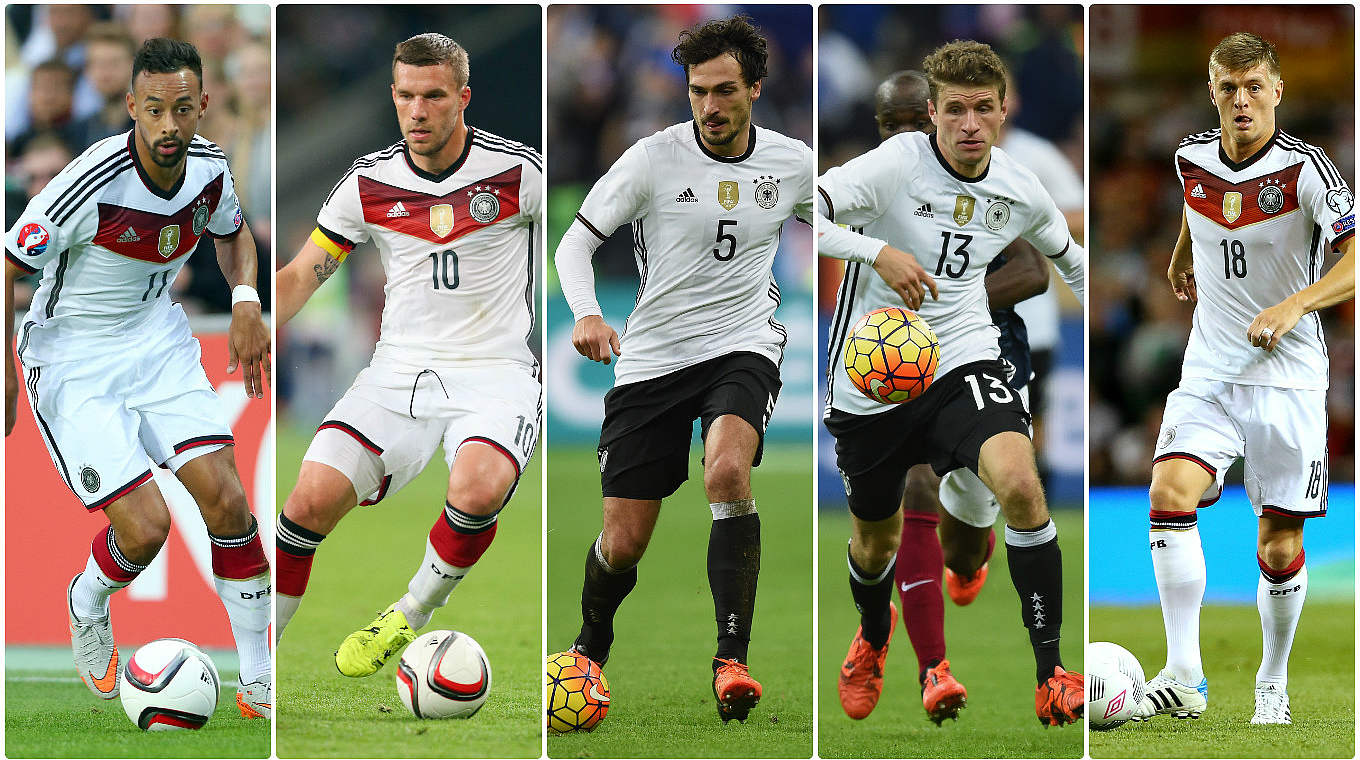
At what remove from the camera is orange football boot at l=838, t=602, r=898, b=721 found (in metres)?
4.74

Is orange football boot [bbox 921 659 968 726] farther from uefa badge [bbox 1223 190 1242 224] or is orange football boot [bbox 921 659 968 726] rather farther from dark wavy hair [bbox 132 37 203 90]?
dark wavy hair [bbox 132 37 203 90]

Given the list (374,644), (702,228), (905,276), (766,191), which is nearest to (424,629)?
(374,644)

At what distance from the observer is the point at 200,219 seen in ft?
14.9

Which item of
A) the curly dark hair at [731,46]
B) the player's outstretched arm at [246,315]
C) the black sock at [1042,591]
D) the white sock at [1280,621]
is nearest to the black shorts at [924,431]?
the black sock at [1042,591]

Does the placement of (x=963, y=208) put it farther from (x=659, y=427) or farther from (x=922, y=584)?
(x=922, y=584)

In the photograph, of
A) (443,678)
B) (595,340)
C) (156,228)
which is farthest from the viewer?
(156,228)

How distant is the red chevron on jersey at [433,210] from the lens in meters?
4.50

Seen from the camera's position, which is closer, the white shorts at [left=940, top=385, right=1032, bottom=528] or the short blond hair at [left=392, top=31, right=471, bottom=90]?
the short blond hair at [left=392, top=31, right=471, bottom=90]

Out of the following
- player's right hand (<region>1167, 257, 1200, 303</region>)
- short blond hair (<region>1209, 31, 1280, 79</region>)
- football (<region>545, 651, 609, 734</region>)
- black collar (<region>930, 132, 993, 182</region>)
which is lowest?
football (<region>545, 651, 609, 734</region>)

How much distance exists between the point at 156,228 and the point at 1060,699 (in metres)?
3.18

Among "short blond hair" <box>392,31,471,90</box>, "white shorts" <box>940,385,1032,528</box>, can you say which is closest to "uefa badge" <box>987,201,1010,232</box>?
"white shorts" <box>940,385,1032,528</box>

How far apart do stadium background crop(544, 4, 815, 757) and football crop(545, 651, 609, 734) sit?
0.17 feet

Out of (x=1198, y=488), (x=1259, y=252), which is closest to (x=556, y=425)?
(x=1198, y=488)

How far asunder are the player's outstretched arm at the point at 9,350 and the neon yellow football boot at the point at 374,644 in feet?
4.48
